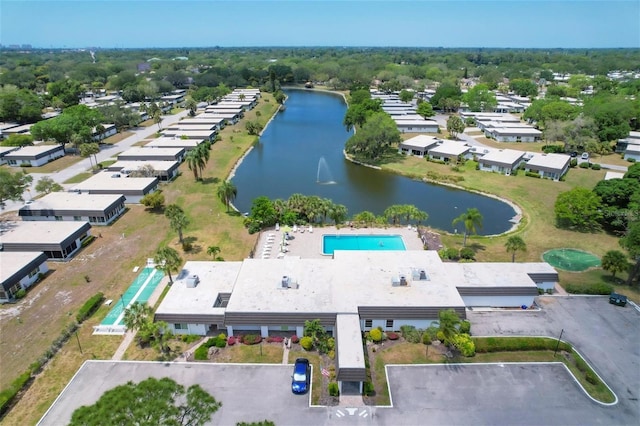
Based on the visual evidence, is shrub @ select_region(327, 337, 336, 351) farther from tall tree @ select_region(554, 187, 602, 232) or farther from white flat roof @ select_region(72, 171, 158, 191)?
white flat roof @ select_region(72, 171, 158, 191)

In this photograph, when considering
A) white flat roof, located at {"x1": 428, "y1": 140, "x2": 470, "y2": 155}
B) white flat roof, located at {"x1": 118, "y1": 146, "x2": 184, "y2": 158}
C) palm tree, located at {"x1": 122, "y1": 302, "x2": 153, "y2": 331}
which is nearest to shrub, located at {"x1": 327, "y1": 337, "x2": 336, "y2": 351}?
palm tree, located at {"x1": 122, "y1": 302, "x2": 153, "y2": 331}

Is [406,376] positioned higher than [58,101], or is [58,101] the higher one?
[58,101]

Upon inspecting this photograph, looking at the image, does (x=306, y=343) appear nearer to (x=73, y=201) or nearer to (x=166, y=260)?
(x=166, y=260)

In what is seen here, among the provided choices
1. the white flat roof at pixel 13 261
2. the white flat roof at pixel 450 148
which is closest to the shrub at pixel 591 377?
the white flat roof at pixel 13 261

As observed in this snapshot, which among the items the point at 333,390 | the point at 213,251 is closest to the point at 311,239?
the point at 213,251

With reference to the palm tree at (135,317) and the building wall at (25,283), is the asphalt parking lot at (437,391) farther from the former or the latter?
the building wall at (25,283)

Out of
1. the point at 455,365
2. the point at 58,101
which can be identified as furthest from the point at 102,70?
the point at 455,365

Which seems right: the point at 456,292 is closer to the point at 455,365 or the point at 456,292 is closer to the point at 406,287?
the point at 406,287
